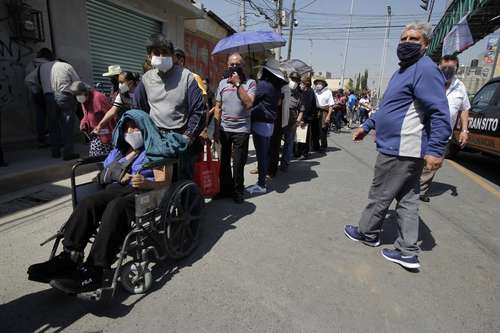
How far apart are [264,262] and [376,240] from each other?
121cm

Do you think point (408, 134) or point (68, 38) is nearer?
point (408, 134)

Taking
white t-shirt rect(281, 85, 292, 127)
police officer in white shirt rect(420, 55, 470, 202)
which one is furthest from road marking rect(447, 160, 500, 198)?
white t-shirt rect(281, 85, 292, 127)

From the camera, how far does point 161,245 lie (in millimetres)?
2426

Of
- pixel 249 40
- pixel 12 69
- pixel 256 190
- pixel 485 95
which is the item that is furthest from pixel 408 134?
pixel 12 69

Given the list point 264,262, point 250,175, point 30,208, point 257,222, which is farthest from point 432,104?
point 30,208

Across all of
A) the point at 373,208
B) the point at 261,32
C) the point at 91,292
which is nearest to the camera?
the point at 91,292

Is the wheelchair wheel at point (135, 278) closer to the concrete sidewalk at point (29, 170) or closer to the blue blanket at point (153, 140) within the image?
the blue blanket at point (153, 140)

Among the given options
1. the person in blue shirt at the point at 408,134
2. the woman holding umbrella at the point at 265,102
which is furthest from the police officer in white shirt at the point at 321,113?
the person in blue shirt at the point at 408,134

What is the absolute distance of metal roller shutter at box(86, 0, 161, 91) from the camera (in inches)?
288

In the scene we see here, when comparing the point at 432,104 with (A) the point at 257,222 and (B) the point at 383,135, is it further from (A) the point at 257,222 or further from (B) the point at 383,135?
(A) the point at 257,222

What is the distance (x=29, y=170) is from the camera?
14.4 ft

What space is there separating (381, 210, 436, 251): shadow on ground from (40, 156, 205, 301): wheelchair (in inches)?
79.5

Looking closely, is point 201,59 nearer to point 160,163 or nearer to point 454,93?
point 454,93

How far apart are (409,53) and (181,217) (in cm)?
225
